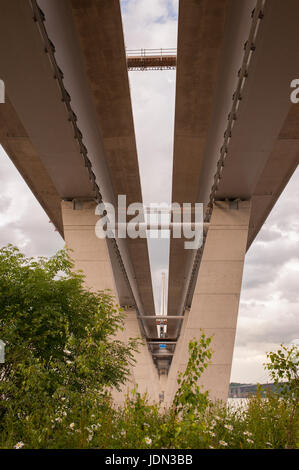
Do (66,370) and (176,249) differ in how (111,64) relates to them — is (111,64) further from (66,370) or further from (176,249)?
(176,249)

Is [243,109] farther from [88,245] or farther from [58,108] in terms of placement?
[88,245]

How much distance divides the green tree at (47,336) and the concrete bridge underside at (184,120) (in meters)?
3.63

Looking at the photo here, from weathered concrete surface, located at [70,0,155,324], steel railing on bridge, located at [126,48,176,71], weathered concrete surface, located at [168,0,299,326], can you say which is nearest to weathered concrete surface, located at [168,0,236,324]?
weathered concrete surface, located at [168,0,299,326]

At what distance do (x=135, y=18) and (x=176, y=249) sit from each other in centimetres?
1351

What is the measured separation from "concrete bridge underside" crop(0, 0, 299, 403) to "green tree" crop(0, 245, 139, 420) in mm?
3631

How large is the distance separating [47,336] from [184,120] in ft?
22.3

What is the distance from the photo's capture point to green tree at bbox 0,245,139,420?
515 cm

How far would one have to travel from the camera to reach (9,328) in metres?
5.97

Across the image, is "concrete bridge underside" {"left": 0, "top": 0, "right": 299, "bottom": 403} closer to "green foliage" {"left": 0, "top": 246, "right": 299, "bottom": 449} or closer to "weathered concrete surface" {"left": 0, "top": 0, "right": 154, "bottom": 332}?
"weathered concrete surface" {"left": 0, "top": 0, "right": 154, "bottom": 332}

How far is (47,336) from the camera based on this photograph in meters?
7.12

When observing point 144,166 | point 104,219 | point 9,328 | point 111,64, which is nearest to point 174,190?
point 144,166
